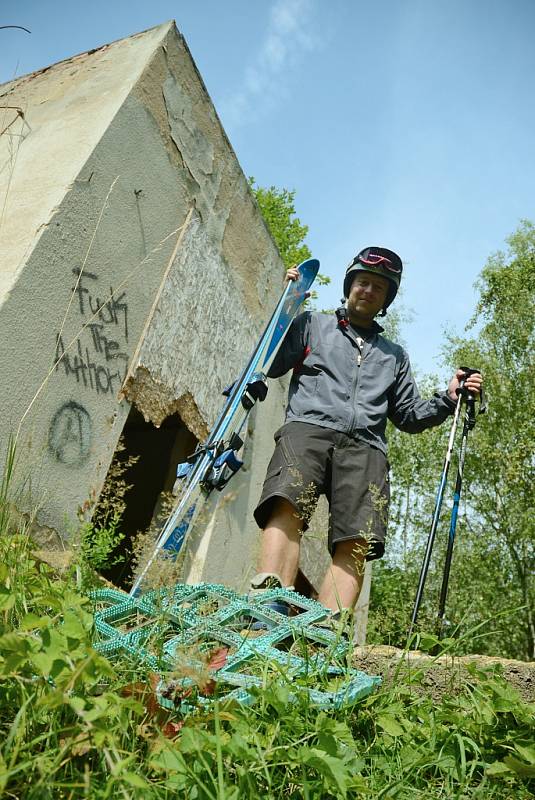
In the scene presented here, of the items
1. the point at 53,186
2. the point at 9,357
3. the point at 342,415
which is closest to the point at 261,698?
the point at 342,415

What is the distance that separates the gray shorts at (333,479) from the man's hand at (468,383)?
64cm

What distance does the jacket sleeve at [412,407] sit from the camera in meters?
3.26

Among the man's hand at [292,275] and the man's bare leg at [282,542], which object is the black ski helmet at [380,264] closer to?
the man's hand at [292,275]

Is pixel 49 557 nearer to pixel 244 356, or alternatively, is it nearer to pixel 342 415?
pixel 342 415

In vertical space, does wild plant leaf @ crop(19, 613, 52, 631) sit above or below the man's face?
below

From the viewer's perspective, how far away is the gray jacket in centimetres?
299

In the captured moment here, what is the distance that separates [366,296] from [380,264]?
0.59ft

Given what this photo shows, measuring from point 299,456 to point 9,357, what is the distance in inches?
Result: 56.9

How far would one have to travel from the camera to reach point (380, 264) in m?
3.30

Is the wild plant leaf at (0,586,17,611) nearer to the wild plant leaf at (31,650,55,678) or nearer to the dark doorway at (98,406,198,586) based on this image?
the wild plant leaf at (31,650,55,678)

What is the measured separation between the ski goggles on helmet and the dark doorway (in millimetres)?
2218

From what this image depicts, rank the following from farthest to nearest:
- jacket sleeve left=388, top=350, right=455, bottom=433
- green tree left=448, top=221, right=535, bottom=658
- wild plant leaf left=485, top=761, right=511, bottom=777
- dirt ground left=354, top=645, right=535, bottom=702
→ green tree left=448, top=221, right=535, bottom=658 < jacket sleeve left=388, top=350, right=455, bottom=433 < dirt ground left=354, top=645, right=535, bottom=702 < wild plant leaf left=485, top=761, right=511, bottom=777

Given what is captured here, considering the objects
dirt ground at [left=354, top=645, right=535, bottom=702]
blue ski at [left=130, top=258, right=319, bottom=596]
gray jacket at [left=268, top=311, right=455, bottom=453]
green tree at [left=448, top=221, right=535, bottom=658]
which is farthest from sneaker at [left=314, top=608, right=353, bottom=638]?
green tree at [left=448, top=221, right=535, bottom=658]

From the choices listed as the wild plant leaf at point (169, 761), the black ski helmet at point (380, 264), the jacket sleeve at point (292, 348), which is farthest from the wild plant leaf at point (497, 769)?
the black ski helmet at point (380, 264)
